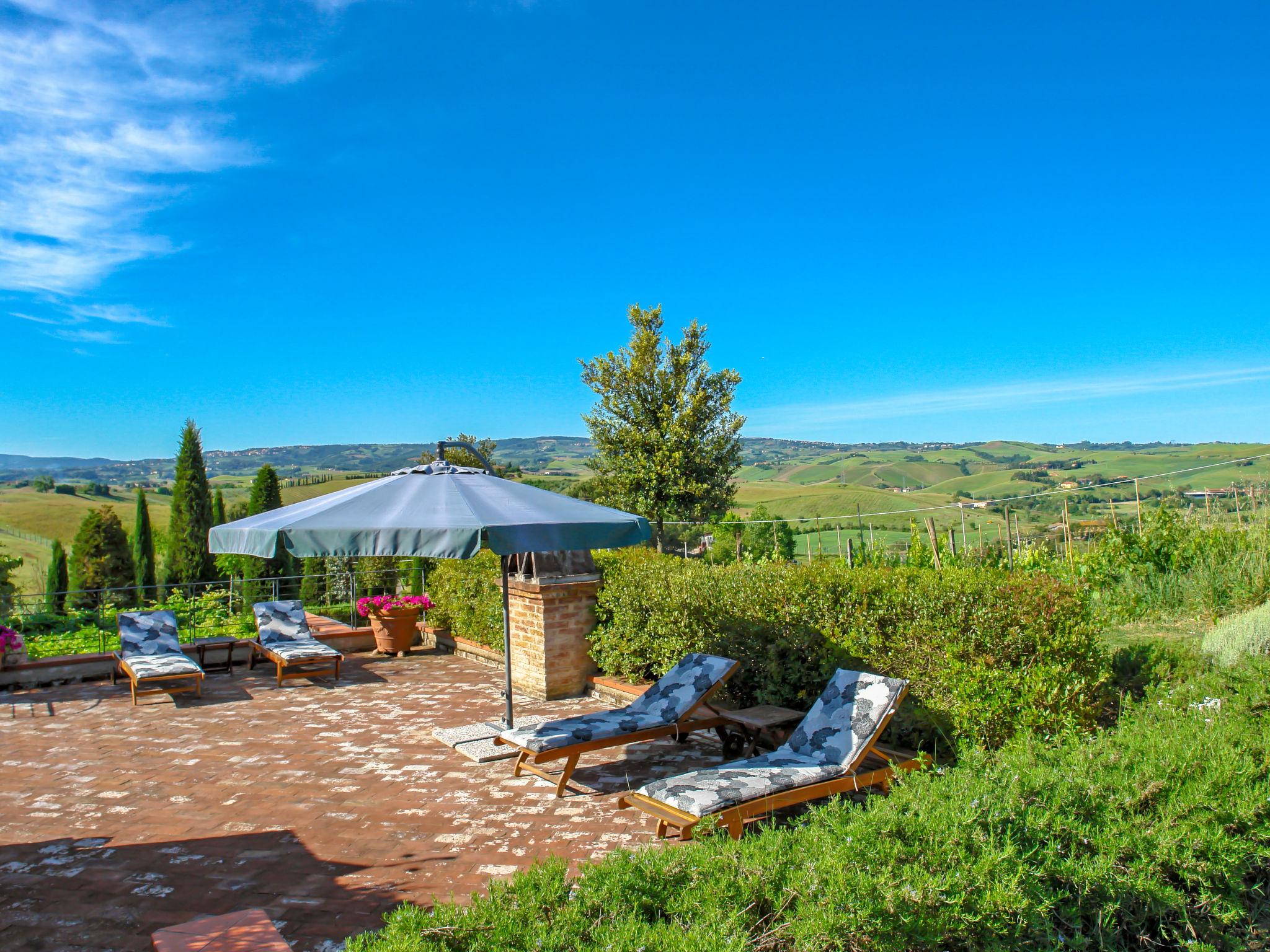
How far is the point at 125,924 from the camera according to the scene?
3.30m

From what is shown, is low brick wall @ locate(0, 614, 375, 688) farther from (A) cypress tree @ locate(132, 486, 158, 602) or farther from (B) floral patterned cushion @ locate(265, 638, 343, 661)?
(A) cypress tree @ locate(132, 486, 158, 602)

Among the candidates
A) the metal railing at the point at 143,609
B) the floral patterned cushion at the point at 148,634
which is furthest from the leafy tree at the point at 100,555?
the floral patterned cushion at the point at 148,634

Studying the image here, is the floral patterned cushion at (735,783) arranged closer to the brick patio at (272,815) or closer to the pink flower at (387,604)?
the brick patio at (272,815)

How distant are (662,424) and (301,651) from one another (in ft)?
48.0

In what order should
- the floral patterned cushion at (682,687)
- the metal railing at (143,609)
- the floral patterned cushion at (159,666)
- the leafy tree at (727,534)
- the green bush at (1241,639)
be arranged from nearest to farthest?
the green bush at (1241,639) < the floral patterned cushion at (682,687) < the floral patterned cushion at (159,666) < the metal railing at (143,609) < the leafy tree at (727,534)

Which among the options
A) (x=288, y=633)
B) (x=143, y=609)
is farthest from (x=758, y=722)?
(x=143, y=609)

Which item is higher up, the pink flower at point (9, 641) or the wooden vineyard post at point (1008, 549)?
the wooden vineyard post at point (1008, 549)

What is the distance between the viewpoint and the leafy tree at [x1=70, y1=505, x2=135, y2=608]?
86.9 feet

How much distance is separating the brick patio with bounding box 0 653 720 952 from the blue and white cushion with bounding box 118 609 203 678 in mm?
514

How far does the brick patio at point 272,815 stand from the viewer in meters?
3.47

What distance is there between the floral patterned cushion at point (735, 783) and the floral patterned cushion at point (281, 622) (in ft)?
22.3

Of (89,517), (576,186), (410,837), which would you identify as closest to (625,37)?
(576,186)

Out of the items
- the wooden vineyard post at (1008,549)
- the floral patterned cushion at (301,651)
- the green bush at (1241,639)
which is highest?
the wooden vineyard post at (1008,549)

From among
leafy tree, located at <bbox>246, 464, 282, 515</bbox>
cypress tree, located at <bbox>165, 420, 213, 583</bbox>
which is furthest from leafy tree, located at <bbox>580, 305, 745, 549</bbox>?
cypress tree, located at <bbox>165, 420, 213, 583</bbox>
